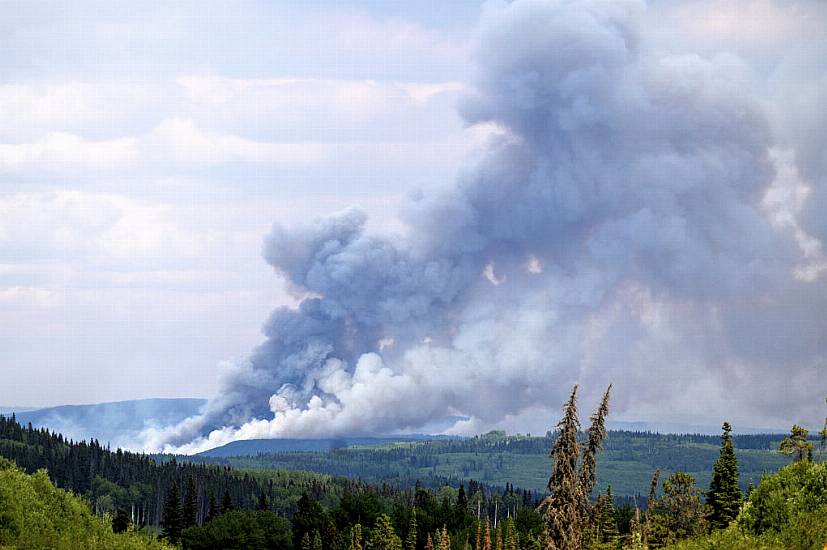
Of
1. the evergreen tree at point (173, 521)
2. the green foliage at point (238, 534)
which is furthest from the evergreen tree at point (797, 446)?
the evergreen tree at point (173, 521)

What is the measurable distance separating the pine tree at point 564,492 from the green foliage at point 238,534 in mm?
123231

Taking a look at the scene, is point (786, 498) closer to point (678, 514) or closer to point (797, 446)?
point (797, 446)

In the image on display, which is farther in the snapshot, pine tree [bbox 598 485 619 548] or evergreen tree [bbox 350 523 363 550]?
evergreen tree [bbox 350 523 363 550]

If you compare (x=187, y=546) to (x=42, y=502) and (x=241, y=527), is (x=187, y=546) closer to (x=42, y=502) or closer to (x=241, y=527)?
(x=241, y=527)

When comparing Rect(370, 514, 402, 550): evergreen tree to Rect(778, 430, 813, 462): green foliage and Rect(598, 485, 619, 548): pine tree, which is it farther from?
Rect(778, 430, 813, 462): green foliage

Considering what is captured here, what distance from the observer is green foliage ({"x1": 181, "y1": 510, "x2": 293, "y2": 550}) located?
541ft

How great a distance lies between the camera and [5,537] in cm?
5431

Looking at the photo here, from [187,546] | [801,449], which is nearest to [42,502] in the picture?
[801,449]

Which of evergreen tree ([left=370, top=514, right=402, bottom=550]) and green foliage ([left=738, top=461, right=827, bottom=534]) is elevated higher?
green foliage ([left=738, top=461, right=827, bottom=534])

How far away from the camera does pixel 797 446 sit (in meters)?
72.6

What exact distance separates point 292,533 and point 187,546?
96.2 ft

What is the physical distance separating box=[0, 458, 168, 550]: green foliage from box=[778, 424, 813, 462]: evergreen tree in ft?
160

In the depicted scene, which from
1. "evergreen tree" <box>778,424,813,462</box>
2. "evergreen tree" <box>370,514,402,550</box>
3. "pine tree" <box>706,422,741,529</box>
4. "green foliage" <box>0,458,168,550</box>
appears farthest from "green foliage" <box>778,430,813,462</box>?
"evergreen tree" <box>370,514,402,550</box>

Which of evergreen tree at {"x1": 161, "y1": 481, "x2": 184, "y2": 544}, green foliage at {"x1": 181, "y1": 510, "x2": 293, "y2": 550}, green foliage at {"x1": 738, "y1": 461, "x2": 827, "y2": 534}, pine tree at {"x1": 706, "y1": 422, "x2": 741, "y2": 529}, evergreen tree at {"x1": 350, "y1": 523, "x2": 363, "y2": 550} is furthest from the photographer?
evergreen tree at {"x1": 161, "y1": 481, "x2": 184, "y2": 544}
